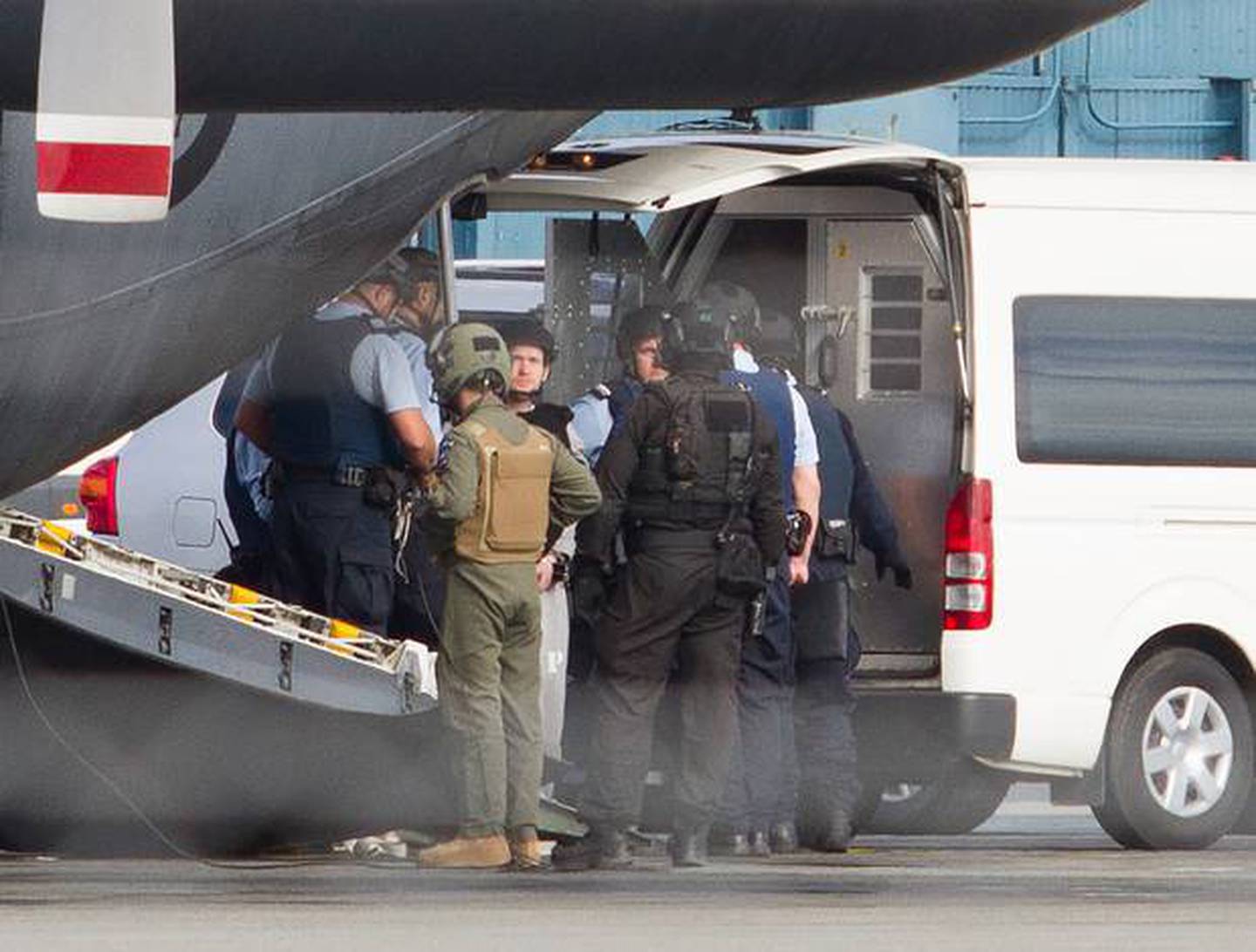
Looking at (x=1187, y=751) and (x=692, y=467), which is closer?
(x=692, y=467)

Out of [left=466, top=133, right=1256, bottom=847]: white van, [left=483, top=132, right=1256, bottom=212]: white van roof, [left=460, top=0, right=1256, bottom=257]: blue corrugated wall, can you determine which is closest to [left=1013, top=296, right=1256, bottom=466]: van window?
[left=466, top=133, right=1256, bottom=847]: white van

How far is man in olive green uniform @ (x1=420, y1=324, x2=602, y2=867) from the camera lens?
12.0 meters

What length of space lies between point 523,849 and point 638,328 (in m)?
1.87

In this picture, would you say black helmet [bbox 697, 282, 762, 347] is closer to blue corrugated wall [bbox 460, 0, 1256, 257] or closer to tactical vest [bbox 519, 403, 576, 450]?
tactical vest [bbox 519, 403, 576, 450]

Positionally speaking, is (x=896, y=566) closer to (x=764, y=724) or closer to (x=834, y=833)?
(x=764, y=724)

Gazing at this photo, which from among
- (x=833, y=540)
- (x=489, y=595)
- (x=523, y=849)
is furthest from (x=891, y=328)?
(x=523, y=849)

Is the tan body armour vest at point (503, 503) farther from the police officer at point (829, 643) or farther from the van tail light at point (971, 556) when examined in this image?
the van tail light at point (971, 556)

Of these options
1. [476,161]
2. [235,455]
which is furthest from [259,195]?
[235,455]

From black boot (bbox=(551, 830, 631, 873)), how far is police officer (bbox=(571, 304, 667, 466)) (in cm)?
132

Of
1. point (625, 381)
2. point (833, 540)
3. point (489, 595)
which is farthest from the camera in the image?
point (833, 540)

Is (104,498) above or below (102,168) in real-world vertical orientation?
below

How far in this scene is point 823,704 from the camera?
13.3m

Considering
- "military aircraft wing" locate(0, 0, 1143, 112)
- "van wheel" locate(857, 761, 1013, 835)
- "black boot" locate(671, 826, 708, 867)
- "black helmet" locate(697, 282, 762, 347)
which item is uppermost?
"military aircraft wing" locate(0, 0, 1143, 112)

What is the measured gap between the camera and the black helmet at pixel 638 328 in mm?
13016
